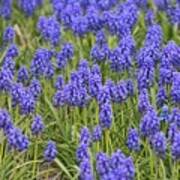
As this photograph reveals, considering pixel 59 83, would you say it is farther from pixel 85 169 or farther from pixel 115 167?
pixel 115 167

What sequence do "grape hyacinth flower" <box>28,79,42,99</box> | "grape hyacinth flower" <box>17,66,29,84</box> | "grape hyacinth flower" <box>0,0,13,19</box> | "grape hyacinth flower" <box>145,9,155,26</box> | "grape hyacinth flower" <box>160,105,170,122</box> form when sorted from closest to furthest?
"grape hyacinth flower" <box>160,105,170,122</box>
"grape hyacinth flower" <box>28,79,42,99</box>
"grape hyacinth flower" <box>17,66,29,84</box>
"grape hyacinth flower" <box>145,9,155,26</box>
"grape hyacinth flower" <box>0,0,13,19</box>

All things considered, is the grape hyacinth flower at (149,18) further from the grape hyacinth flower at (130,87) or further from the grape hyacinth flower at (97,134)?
the grape hyacinth flower at (97,134)

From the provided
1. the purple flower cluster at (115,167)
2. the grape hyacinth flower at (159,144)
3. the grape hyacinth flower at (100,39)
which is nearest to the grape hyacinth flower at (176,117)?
the grape hyacinth flower at (159,144)

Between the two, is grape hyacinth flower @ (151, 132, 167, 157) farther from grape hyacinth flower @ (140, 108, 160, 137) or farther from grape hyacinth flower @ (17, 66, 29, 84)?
grape hyacinth flower @ (17, 66, 29, 84)

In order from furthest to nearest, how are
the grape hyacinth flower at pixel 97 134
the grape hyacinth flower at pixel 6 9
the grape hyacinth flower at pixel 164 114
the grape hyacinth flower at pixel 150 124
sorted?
the grape hyacinth flower at pixel 6 9, the grape hyacinth flower at pixel 164 114, the grape hyacinth flower at pixel 97 134, the grape hyacinth flower at pixel 150 124

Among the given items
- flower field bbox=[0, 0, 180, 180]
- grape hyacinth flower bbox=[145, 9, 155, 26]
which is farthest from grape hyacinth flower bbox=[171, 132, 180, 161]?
grape hyacinth flower bbox=[145, 9, 155, 26]

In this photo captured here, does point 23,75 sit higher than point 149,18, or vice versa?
point 149,18

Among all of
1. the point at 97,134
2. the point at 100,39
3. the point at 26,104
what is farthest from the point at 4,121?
the point at 100,39

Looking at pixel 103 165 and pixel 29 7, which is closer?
pixel 103 165
